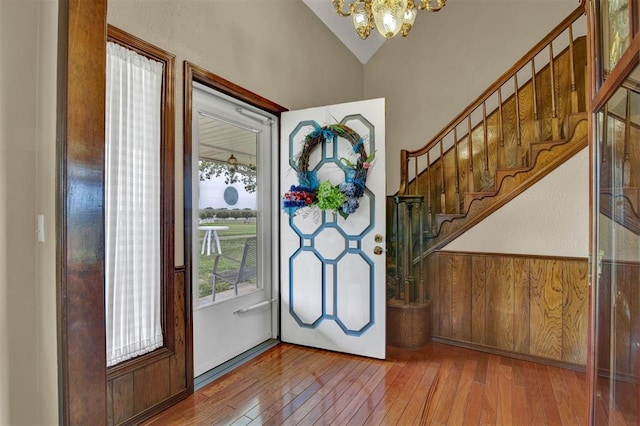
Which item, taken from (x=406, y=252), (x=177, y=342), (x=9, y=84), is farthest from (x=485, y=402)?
(x=9, y=84)

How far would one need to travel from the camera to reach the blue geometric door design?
2.93 metres

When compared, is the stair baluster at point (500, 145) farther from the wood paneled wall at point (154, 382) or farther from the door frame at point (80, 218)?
the door frame at point (80, 218)

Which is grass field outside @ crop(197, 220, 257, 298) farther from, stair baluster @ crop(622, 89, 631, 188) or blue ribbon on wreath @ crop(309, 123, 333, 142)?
stair baluster @ crop(622, 89, 631, 188)

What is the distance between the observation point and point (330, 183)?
3008mm

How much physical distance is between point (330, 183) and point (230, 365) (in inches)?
65.6

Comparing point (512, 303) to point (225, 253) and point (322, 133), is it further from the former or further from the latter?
point (225, 253)

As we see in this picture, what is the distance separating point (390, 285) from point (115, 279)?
2464 mm

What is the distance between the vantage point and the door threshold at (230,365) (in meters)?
2.51

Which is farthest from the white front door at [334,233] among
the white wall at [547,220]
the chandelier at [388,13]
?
the white wall at [547,220]

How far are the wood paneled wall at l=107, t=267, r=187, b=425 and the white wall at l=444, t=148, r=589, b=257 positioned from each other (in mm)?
2487

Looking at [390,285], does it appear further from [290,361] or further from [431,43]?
[431,43]

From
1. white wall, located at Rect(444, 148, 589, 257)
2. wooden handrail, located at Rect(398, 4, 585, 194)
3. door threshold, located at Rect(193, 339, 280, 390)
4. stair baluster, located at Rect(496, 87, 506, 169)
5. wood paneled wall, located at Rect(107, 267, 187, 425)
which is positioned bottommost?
door threshold, located at Rect(193, 339, 280, 390)

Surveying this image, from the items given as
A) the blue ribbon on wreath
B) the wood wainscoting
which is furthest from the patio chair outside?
the wood wainscoting

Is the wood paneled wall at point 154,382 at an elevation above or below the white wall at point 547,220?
below
